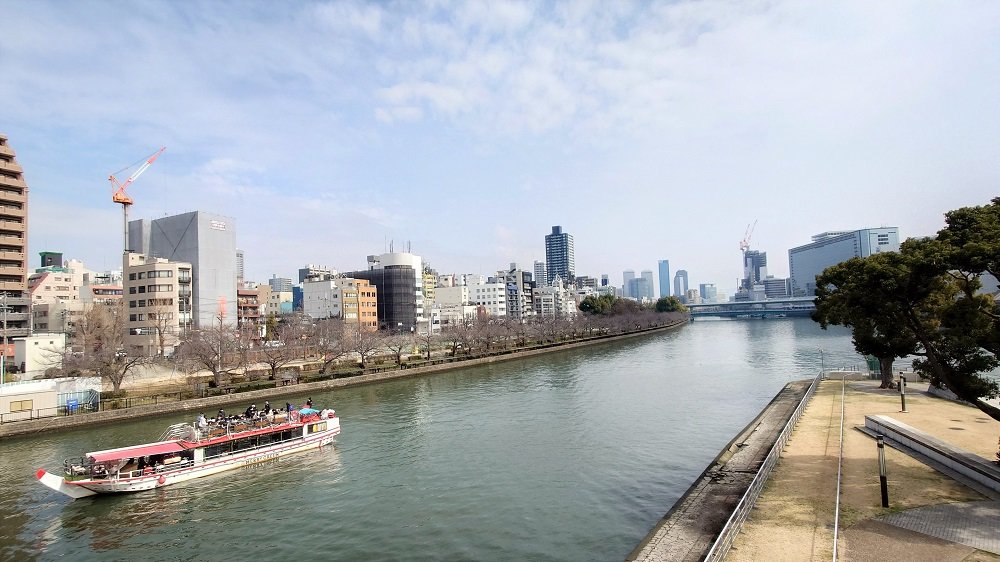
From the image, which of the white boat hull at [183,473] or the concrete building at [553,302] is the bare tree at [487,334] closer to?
the white boat hull at [183,473]

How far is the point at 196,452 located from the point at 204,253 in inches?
2844

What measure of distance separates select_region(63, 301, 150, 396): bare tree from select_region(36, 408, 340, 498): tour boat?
47.5 feet

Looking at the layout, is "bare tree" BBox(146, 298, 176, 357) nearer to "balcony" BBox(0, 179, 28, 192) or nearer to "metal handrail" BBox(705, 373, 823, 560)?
"balcony" BBox(0, 179, 28, 192)

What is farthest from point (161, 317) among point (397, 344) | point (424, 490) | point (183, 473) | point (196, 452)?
point (424, 490)

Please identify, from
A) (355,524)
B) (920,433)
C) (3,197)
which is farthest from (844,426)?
(3,197)

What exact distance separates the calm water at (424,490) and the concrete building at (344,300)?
196ft

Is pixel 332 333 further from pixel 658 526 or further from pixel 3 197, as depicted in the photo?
pixel 658 526

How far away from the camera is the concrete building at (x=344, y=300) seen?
93.2 m

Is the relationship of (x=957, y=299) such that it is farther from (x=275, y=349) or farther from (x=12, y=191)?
(x=12, y=191)

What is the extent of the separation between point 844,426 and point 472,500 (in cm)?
1458

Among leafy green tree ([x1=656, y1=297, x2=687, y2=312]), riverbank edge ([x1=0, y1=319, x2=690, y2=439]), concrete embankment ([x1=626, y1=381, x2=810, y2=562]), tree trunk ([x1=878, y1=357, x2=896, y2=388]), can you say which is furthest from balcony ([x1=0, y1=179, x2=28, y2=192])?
leafy green tree ([x1=656, y1=297, x2=687, y2=312])

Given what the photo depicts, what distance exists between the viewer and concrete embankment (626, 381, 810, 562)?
11164 mm

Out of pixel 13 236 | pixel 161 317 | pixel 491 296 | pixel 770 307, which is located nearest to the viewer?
pixel 13 236

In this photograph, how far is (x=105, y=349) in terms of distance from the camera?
36.1 metres
